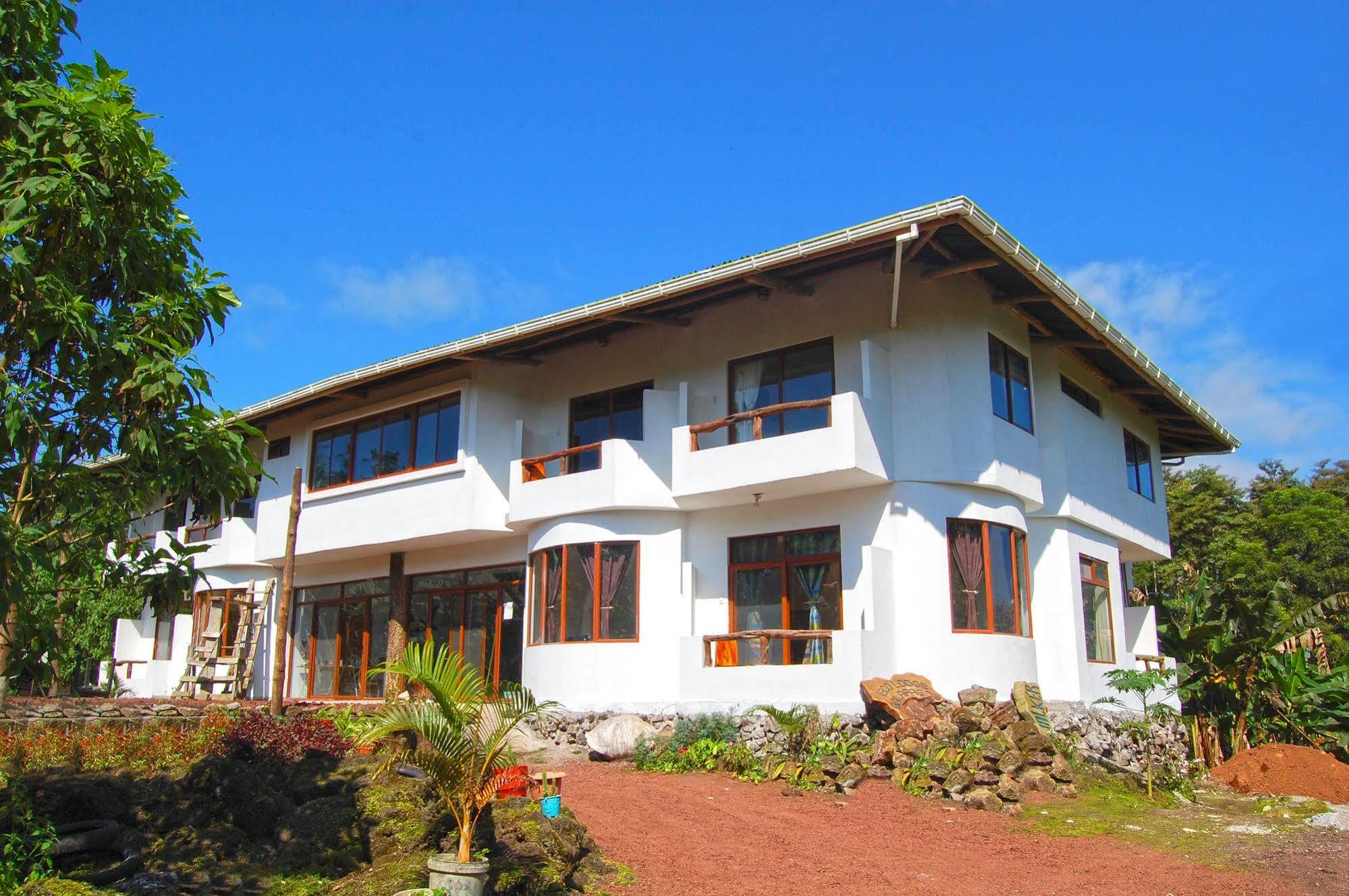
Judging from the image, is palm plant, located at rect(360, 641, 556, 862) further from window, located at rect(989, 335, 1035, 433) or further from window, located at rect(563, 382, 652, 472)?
window, located at rect(989, 335, 1035, 433)

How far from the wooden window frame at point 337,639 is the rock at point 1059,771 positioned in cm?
1318

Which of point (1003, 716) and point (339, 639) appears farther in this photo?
point (339, 639)

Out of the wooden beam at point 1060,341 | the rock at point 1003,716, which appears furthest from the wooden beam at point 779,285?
the rock at point 1003,716

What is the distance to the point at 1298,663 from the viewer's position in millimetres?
18688

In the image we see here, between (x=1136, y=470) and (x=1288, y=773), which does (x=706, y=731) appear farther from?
(x=1136, y=470)

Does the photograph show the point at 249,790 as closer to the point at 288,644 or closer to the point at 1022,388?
the point at 1022,388

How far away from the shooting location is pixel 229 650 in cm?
2519

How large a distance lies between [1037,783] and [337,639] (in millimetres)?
15615

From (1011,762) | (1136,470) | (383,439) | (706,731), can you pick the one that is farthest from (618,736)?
(1136,470)

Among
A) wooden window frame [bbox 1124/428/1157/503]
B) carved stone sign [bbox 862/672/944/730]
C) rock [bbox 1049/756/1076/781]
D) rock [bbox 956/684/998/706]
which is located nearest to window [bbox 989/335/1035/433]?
rock [bbox 956/684/998/706]

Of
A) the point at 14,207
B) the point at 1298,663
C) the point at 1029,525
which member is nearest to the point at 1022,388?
the point at 1029,525

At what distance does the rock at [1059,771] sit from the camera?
13641 millimetres

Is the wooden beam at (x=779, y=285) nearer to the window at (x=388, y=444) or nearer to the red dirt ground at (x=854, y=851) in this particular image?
the window at (x=388, y=444)

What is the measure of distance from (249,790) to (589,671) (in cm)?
812
